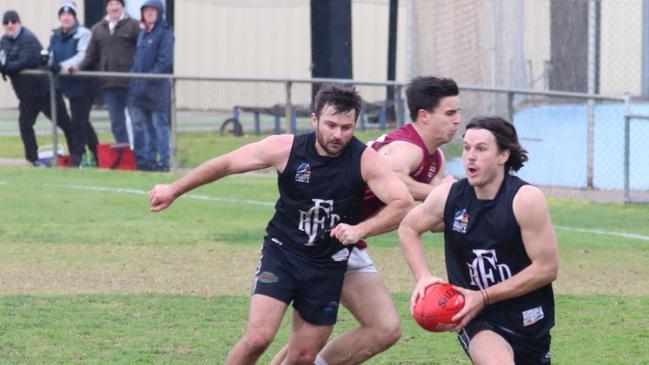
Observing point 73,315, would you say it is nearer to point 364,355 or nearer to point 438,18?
point 364,355

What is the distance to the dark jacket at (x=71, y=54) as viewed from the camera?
59.0 feet

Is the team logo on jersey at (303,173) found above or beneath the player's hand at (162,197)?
above

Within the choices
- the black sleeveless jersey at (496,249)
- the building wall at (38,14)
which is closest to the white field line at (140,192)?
the black sleeveless jersey at (496,249)

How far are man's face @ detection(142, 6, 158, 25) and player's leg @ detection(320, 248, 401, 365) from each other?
10.4m

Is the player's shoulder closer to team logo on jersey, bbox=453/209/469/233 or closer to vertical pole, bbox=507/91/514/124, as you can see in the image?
team logo on jersey, bbox=453/209/469/233

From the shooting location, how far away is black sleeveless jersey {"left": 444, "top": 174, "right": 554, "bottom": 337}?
20.2 ft

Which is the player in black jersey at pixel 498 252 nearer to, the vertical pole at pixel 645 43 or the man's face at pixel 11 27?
the vertical pole at pixel 645 43

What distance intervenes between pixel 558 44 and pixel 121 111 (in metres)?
7.77

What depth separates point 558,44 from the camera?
2192 centimetres

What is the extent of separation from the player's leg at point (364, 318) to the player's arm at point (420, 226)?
0.79 m

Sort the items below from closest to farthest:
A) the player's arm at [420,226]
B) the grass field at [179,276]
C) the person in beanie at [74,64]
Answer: the player's arm at [420,226] → the grass field at [179,276] → the person in beanie at [74,64]

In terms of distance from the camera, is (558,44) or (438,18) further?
(558,44)

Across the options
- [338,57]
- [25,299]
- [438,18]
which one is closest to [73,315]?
[25,299]

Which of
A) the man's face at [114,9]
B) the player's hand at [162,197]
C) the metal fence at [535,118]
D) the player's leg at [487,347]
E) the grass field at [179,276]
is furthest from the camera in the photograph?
the man's face at [114,9]
